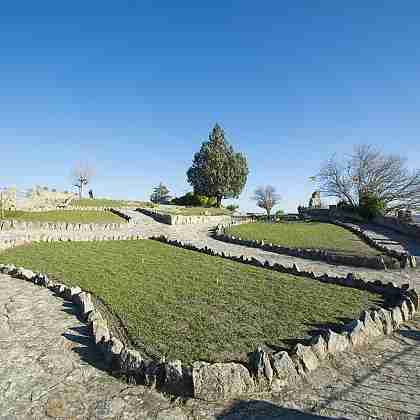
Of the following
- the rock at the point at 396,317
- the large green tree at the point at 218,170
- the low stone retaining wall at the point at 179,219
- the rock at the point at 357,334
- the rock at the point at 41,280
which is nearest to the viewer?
the rock at the point at 357,334

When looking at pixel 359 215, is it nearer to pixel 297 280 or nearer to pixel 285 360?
pixel 297 280

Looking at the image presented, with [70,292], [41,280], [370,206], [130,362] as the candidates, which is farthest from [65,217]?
[370,206]

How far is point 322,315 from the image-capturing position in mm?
7871

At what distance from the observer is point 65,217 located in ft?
99.2

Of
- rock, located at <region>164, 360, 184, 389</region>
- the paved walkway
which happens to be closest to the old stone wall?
the paved walkway

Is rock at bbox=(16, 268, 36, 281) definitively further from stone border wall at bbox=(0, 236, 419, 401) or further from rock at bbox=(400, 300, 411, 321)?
rock at bbox=(400, 300, 411, 321)

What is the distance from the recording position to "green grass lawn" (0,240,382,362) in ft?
20.8

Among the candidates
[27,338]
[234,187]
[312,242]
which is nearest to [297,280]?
[27,338]

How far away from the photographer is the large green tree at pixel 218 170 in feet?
191

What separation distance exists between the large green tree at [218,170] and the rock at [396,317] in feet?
168

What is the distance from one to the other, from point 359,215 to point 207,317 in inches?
1498

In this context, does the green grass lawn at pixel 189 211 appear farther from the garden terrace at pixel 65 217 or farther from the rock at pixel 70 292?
the rock at pixel 70 292

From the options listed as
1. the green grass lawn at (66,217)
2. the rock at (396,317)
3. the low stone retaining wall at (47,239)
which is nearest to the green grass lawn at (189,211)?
the green grass lawn at (66,217)

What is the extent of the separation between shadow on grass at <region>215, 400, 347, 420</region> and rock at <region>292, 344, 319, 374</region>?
95 cm
